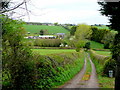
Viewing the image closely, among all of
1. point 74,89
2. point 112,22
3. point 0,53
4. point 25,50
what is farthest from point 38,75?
point 112,22

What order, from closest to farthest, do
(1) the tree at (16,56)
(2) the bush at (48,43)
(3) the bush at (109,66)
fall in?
(1) the tree at (16,56), (3) the bush at (109,66), (2) the bush at (48,43)

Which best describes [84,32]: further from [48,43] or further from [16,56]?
[16,56]

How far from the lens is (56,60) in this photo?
45.3ft

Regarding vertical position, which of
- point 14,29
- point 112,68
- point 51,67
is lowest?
point 112,68

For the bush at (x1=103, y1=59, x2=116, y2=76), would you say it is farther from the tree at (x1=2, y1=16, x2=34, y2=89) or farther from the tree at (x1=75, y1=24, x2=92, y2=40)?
the tree at (x1=75, y1=24, x2=92, y2=40)

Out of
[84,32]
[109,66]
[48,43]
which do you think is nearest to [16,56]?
[109,66]

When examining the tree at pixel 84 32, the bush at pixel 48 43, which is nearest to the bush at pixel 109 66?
the bush at pixel 48 43

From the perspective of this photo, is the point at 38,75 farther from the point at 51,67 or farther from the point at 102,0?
the point at 102,0

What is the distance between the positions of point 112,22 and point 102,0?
137 centimetres

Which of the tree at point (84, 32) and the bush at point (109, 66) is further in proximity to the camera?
the tree at point (84, 32)

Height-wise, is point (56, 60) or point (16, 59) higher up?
point (16, 59)

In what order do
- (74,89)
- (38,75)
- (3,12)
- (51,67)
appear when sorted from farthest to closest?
(51,67) → (74,89) → (38,75) → (3,12)

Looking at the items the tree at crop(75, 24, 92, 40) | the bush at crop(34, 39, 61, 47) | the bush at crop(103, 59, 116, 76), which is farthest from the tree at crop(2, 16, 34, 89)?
the tree at crop(75, 24, 92, 40)

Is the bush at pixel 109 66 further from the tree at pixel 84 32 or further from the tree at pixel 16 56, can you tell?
the tree at pixel 84 32
